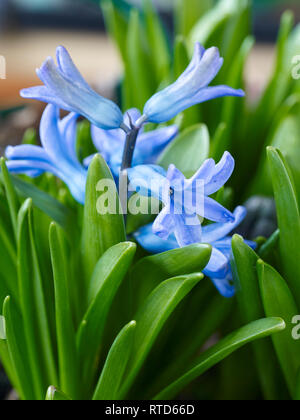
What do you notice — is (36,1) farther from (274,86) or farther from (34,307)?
(34,307)

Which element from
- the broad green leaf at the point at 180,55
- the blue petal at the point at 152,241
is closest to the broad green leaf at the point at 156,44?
the broad green leaf at the point at 180,55

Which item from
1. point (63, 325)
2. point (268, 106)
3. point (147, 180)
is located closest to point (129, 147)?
point (147, 180)

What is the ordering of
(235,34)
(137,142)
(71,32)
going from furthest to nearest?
(71,32) → (235,34) → (137,142)

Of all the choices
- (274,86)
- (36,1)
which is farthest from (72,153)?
(36,1)

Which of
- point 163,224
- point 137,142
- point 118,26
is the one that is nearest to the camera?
point 163,224

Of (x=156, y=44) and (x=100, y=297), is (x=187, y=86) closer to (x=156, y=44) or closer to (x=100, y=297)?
(x=100, y=297)
